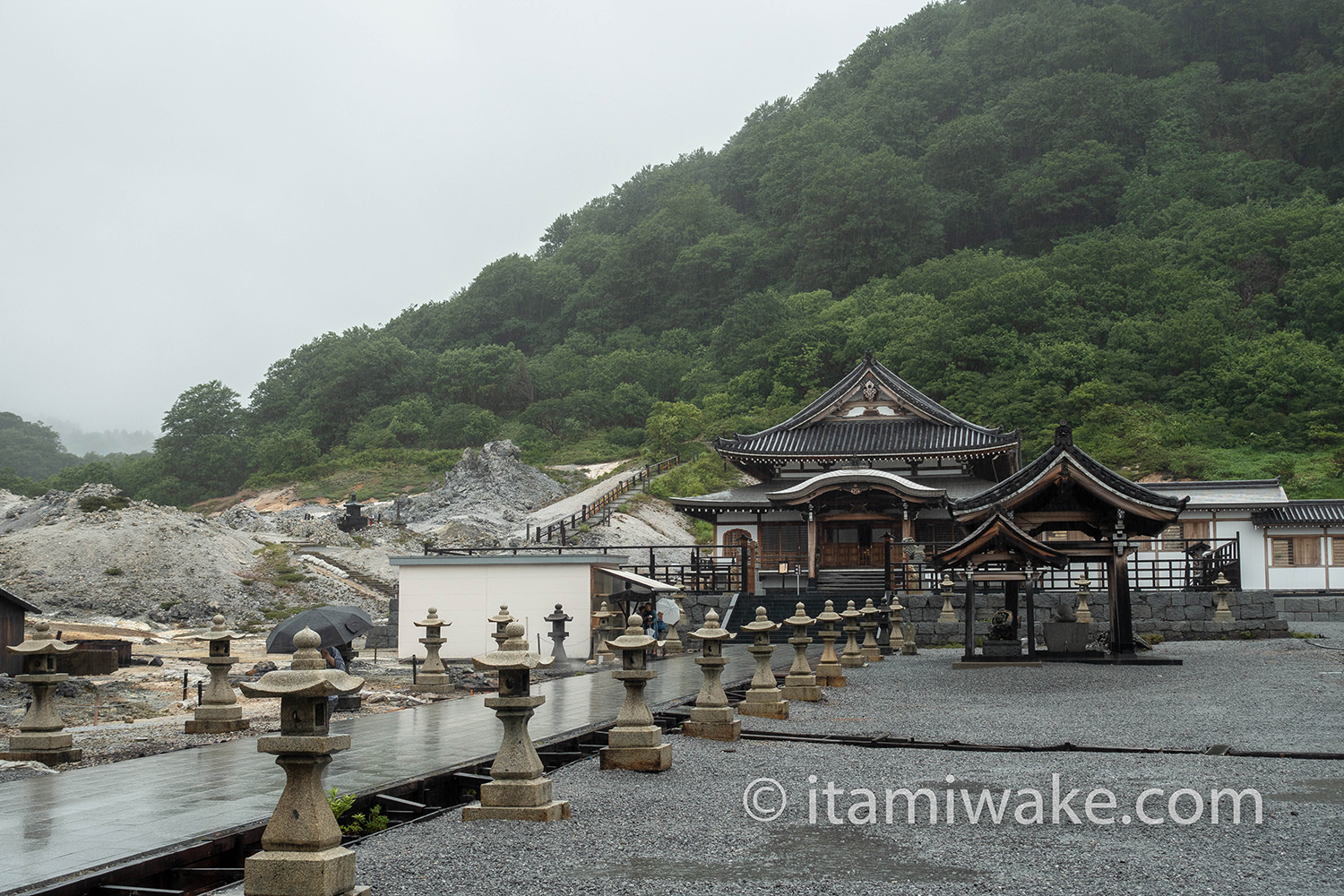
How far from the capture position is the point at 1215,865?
5.70m

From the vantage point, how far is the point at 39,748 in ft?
32.0

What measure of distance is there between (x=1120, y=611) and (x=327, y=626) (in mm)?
14258

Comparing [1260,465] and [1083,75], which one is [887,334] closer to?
[1260,465]

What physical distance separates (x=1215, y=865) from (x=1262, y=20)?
100296 millimetres

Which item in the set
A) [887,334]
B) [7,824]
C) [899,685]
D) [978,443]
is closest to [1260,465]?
[978,443]

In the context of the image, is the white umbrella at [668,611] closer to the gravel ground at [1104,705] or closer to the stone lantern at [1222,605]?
the gravel ground at [1104,705]

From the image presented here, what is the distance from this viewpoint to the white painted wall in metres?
23.3

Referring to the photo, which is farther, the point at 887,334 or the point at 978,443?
the point at 887,334

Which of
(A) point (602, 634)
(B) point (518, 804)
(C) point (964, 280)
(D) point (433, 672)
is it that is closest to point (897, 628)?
(A) point (602, 634)

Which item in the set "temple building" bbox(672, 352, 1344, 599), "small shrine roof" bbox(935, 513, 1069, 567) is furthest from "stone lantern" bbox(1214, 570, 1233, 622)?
"small shrine roof" bbox(935, 513, 1069, 567)

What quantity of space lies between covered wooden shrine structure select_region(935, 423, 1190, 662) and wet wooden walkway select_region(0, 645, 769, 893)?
7.77 metres

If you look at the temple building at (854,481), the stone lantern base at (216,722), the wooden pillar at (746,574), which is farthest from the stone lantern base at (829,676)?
the wooden pillar at (746,574)

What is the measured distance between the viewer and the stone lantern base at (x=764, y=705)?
12.3 m

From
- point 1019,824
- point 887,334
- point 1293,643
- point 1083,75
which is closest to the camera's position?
point 1019,824
